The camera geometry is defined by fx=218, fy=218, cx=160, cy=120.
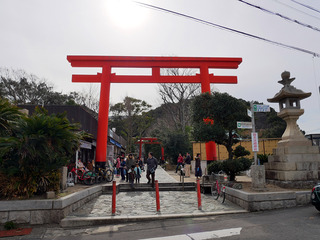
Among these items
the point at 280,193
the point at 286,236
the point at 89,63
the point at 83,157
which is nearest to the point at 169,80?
the point at 89,63

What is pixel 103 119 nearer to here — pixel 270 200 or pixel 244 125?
pixel 244 125

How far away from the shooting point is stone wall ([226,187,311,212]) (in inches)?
261

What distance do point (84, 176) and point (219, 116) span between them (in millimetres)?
7115

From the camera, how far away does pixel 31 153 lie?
19.4ft

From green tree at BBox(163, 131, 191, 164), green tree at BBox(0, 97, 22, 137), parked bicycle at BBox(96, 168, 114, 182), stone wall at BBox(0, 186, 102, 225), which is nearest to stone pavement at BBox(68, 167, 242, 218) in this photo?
stone wall at BBox(0, 186, 102, 225)

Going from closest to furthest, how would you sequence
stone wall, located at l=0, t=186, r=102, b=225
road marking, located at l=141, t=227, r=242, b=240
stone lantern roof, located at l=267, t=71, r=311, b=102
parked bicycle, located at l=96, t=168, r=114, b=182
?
road marking, located at l=141, t=227, r=242, b=240 < stone wall, located at l=0, t=186, r=102, b=225 < stone lantern roof, located at l=267, t=71, r=311, b=102 < parked bicycle, located at l=96, t=168, r=114, b=182

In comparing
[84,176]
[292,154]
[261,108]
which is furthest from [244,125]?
[84,176]

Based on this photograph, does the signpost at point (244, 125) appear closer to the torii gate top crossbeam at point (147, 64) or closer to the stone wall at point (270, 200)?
the stone wall at point (270, 200)

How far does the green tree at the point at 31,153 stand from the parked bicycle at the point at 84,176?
3679 mm

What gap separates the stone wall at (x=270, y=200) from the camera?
6617 millimetres

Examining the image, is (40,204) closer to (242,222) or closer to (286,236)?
(242,222)

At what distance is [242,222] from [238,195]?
1.98 m

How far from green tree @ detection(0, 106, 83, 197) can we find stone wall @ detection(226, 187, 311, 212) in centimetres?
581

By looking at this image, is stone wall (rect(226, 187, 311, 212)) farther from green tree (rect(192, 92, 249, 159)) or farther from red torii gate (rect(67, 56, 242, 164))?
red torii gate (rect(67, 56, 242, 164))
